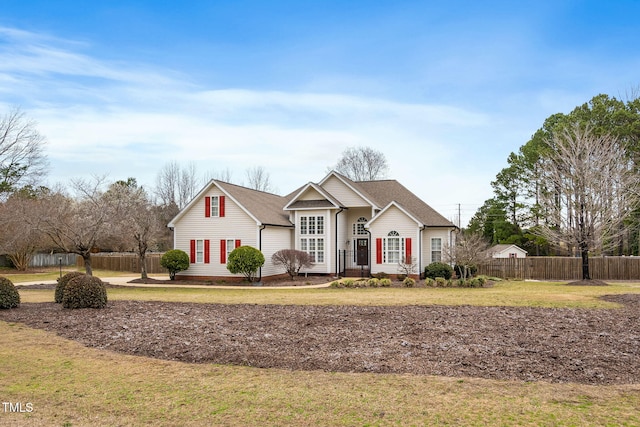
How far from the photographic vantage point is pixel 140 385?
7.48m

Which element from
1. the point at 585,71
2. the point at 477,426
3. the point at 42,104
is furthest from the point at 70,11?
the point at 585,71

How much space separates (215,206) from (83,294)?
1367cm

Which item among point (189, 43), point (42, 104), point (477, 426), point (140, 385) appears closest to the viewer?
point (477, 426)

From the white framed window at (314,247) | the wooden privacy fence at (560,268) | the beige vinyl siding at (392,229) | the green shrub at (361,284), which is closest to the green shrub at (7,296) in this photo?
the green shrub at (361,284)

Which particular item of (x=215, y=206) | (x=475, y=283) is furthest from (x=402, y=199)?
(x=215, y=206)

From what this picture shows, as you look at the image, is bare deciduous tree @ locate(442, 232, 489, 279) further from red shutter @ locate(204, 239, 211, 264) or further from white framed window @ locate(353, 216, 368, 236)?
red shutter @ locate(204, 239, 211, 264)

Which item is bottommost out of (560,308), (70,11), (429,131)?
(560,308)

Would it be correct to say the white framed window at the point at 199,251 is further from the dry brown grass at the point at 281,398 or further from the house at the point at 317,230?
the dry brown grass at the point at 281,398

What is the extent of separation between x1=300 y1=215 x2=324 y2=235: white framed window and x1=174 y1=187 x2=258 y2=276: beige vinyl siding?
12.0 ft

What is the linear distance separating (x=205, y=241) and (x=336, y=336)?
19359mm

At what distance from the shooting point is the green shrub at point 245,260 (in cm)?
2633

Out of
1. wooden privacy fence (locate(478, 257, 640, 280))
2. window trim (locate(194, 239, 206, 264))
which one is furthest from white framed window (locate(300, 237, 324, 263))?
wooden privacy fence (locate(478, 257, 640, 280))

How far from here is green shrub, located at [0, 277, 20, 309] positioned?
15.8 m

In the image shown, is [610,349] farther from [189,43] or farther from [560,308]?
[189,43]
